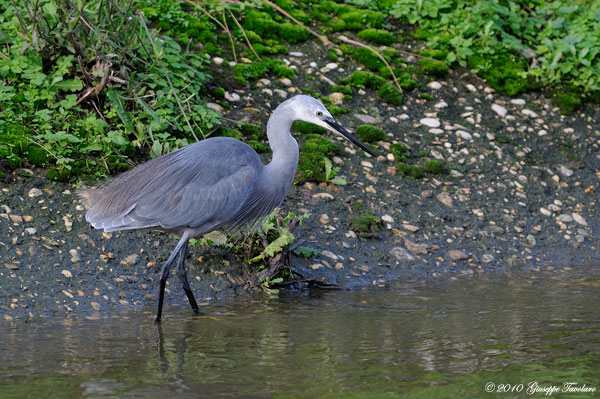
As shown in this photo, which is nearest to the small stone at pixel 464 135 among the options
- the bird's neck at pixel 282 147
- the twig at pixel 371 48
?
the twig at pixel 371 48

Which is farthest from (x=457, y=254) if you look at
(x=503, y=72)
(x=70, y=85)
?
(x=70, y=85)

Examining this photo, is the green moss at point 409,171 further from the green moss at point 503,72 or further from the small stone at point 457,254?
the green moss at point 503,72

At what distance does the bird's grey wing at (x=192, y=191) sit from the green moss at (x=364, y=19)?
4522 millimetres

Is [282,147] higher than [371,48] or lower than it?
lower

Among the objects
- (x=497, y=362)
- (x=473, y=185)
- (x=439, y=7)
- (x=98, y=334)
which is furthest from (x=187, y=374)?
(x=439, y=7)

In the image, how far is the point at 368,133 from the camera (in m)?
8.31

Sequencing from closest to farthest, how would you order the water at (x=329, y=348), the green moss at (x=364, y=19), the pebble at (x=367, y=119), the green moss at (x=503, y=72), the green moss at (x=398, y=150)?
1. the water at (x=329, y=348)
2. the green moss at (x=398, y=150)
3. the pebble at (x=367, y=119)
4. the green moss at (x=503, y=72)
5. the green moss at (x=364, y=19)

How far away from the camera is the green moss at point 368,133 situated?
832cm

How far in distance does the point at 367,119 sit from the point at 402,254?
2.12 metres

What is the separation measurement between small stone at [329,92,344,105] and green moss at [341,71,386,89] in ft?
1.01

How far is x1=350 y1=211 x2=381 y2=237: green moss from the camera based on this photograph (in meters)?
7.18

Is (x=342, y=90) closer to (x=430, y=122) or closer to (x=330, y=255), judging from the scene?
(x=430, y=122)

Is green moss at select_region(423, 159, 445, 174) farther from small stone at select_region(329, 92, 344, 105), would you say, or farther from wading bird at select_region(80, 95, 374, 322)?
wading bird at select_region(80, 95, 374, 322)

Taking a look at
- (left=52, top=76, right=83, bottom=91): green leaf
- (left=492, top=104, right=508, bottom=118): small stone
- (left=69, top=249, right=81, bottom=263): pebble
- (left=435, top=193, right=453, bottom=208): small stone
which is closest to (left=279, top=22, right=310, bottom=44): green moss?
(left=492, top=104, right=508, bottom=118): small stone
